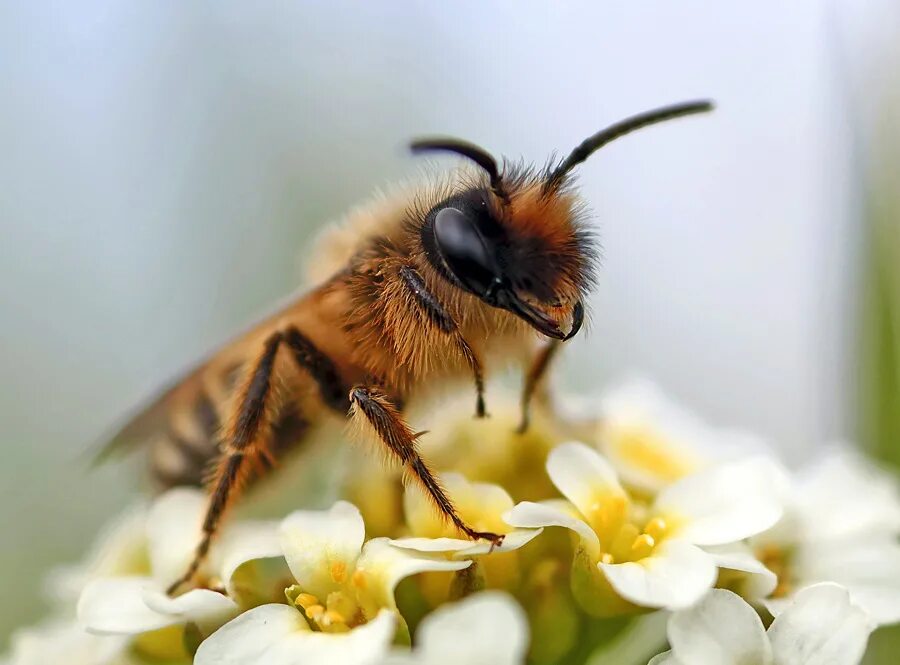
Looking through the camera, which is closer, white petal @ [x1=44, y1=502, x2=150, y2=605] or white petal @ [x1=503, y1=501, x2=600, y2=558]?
white petal @ [x1=503, y1=501, x2=600, y2=558]

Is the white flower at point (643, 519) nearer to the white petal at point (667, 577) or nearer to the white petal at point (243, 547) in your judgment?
the white petal at point (667, 577)

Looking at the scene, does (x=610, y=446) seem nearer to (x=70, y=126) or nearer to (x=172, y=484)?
(x=172, y=484)

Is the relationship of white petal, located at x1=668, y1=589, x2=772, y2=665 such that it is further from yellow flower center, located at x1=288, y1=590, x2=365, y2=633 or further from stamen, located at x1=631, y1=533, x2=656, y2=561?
yellow flower center, located at x1=288, y1=590, x2=365, y2=633

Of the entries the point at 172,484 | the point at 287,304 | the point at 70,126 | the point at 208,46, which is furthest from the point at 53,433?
the point at 287,304

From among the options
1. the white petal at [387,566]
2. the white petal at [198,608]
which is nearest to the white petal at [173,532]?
the white petal at [198,608]

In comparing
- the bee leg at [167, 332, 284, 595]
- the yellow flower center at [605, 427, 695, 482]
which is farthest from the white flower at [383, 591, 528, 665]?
the yellow flower center at [605, 427, 695, 482]

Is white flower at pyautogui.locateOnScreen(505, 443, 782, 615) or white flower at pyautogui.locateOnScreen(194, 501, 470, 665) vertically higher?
white flower at pyautogui.locateOnScreen(194, 501, 470, 665)
